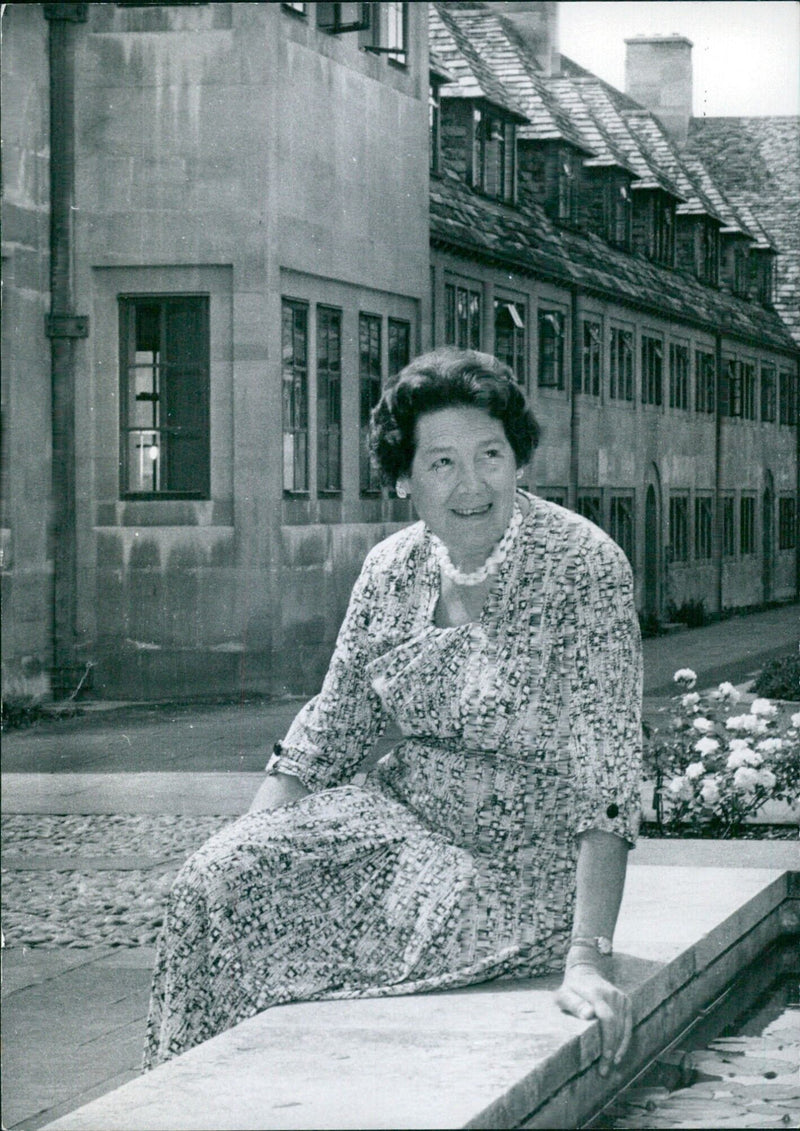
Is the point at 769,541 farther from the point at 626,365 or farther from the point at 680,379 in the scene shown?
the point at 626,365

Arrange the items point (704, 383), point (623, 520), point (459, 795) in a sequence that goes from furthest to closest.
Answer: point (704, 383) → point (623, 520) → point (459, 795)

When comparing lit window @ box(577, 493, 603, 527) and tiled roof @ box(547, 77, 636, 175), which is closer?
tiled roof @ box(547, 77, 636, 175)

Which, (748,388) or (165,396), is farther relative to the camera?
(165,396)

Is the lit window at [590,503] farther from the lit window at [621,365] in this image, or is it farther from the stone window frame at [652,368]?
the stone window frame at [652,368]

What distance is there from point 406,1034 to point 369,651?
30.7 inches

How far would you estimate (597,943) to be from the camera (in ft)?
11.4

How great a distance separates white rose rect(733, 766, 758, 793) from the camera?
6965 mm

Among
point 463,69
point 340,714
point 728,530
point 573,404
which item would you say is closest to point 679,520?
point 573,404

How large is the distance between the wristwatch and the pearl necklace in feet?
2.22

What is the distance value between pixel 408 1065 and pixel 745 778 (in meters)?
4.05

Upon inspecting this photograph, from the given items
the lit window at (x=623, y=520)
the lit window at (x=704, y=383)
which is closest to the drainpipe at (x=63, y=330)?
the lit window at (x=623, y=520)

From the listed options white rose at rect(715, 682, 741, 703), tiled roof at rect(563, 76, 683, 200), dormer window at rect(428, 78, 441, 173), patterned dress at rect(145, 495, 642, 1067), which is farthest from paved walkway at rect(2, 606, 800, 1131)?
dormer window at rect(428, 78, 441, 173)

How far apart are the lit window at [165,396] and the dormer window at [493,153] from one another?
769 cm

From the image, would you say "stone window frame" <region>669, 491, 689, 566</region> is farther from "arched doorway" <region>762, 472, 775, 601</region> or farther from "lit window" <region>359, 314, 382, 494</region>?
"lit window" <region>359, 314, 382, 494</region>
